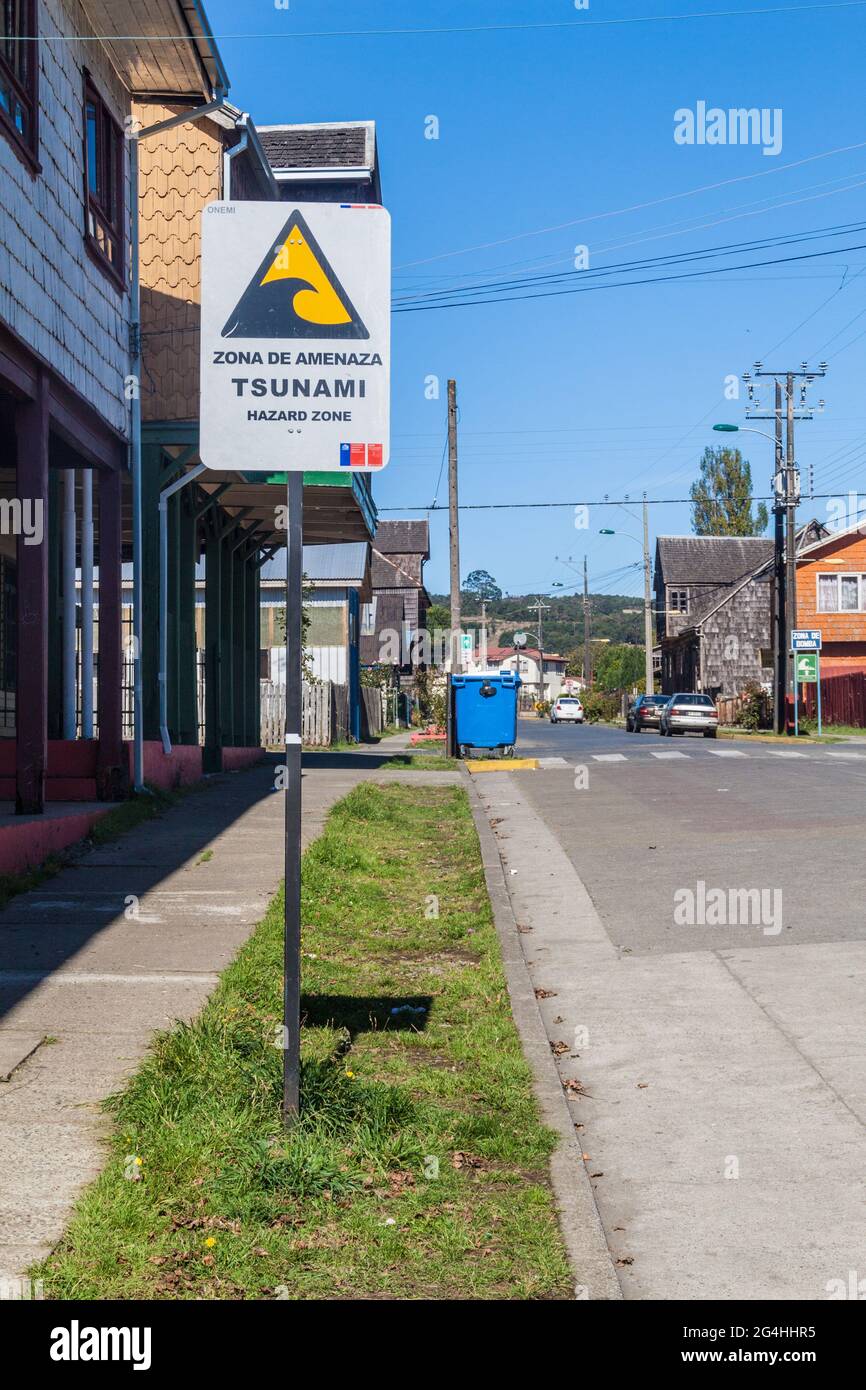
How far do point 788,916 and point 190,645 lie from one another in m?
9.59

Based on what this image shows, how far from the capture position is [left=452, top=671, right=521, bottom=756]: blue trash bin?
26156 millimetres

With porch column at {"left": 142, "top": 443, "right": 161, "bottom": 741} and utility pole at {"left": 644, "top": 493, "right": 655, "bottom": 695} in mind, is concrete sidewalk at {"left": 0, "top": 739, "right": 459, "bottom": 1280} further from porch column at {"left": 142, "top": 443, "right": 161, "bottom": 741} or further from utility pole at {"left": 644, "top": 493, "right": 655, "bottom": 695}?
utility pole at {"left": 644, "top": 493, "right": 655, "bottom": 695}

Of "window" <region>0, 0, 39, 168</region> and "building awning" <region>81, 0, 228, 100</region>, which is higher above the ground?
"building awning" <region>81, 0, 228, 100</region>

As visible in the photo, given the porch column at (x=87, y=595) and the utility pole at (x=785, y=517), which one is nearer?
the porch column at (x=87, y=595)

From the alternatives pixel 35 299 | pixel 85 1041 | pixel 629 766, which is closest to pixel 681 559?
pixel 629 766

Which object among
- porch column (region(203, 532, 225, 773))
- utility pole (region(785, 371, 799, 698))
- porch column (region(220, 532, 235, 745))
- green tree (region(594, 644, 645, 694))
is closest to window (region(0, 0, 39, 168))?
porch column (region(203, 532, 225, 773))

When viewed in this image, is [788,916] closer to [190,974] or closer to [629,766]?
[190,974]

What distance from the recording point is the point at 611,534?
62.5 metres

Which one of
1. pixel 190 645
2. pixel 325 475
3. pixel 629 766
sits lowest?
pixel 629 766

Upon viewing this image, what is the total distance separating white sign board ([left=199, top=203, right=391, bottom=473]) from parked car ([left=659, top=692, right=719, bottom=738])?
39591 mm

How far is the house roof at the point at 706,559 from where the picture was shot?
79500 mm

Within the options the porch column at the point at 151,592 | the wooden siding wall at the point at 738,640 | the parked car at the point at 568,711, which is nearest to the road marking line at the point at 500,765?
the porch column at the point at 151,592

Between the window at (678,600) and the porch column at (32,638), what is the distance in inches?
2800

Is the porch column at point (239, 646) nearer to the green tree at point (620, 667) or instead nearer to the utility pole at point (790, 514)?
the utility pole at point (790, 514)
